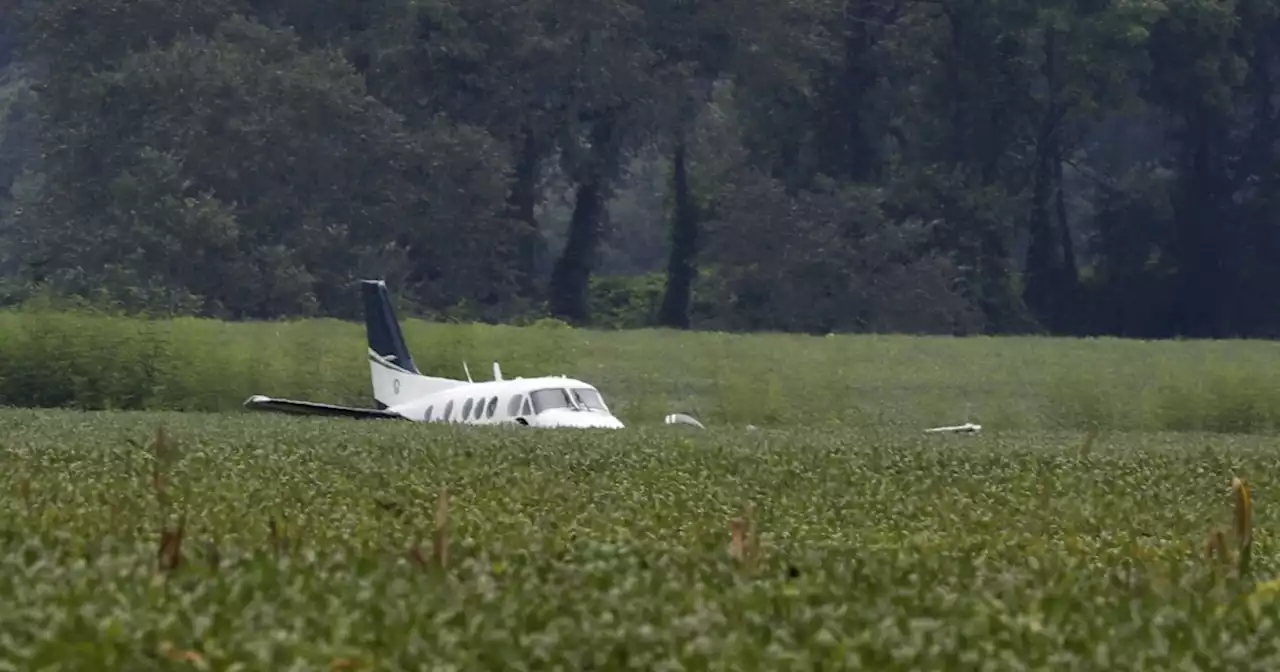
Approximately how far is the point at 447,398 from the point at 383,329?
11.0 ft

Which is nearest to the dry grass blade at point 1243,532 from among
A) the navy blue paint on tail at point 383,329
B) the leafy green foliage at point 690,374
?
the navy blue paint on tail at point 383,329

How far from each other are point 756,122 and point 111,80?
502 inches

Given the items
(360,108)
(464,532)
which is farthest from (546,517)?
(360,108)

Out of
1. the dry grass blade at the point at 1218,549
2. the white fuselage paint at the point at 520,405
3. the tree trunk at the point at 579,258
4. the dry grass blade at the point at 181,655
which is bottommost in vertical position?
the dry grass blade at the point at 181,655

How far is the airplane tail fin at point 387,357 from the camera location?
2842 centimetres

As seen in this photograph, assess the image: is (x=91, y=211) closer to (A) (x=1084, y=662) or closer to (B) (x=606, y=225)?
(B) (x=606, y=225)

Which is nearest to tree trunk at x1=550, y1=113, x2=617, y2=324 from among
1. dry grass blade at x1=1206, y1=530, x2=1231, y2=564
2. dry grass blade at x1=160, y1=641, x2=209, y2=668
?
dry grass blade at x1=1206, y1=530, x2=1231, y2=564

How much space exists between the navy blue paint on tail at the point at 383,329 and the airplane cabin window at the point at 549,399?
5223 millimetres

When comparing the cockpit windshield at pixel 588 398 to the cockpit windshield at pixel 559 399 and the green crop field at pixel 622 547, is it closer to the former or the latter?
the cockpit windshield at pixel 559 399

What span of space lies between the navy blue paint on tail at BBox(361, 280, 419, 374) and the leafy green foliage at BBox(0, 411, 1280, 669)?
11.5 meters

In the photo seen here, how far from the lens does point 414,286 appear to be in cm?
4484

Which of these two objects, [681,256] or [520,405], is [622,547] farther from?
[681,256]

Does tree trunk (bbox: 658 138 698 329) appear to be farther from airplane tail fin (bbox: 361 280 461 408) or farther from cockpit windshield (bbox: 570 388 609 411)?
cockpit windshield (bbox: 570 388 609 411)

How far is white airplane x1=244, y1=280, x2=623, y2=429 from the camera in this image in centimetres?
2361
